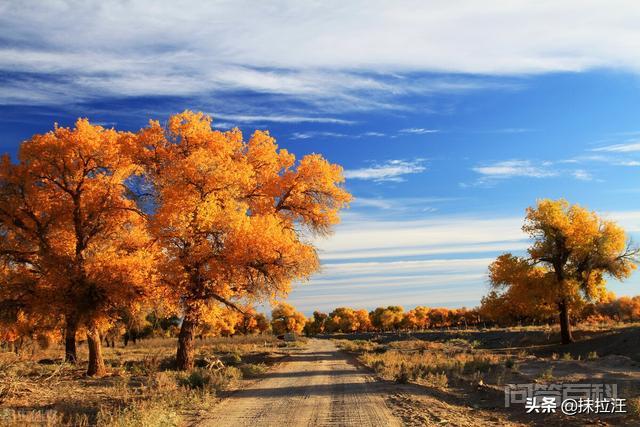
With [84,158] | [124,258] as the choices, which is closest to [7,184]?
[84,158]

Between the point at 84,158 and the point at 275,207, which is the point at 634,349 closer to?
the point at 275,207

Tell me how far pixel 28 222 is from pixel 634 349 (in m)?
34.5

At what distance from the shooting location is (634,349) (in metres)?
30.7

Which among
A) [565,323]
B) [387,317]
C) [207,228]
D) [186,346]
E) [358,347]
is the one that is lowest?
[387,317]

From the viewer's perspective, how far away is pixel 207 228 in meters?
21.8

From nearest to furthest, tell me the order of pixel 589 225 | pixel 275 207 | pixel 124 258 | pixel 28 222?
pixel 124 258
pixel 28 222
pixel 275 207
pixel 589 225

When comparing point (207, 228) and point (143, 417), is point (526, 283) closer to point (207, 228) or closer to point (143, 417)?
point (207, 228)

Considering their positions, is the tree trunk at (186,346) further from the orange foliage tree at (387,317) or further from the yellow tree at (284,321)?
the orange foliage tree at (387,317)

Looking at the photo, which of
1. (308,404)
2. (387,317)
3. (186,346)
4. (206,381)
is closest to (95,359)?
(186,346)

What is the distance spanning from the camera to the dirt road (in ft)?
37.4

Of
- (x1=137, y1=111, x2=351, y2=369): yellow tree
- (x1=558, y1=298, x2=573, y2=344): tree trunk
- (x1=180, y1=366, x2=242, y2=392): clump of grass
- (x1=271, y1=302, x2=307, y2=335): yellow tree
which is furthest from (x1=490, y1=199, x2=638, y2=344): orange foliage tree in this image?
(x1=271, y1=302, x2=307, y2=335): yellow tree

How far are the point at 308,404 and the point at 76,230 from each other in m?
15.5

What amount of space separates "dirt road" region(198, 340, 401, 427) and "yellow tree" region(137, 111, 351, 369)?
4.66m

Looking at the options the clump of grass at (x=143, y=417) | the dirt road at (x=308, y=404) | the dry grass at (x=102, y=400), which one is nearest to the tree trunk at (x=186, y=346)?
the dry grass at (x=102, y=400)
